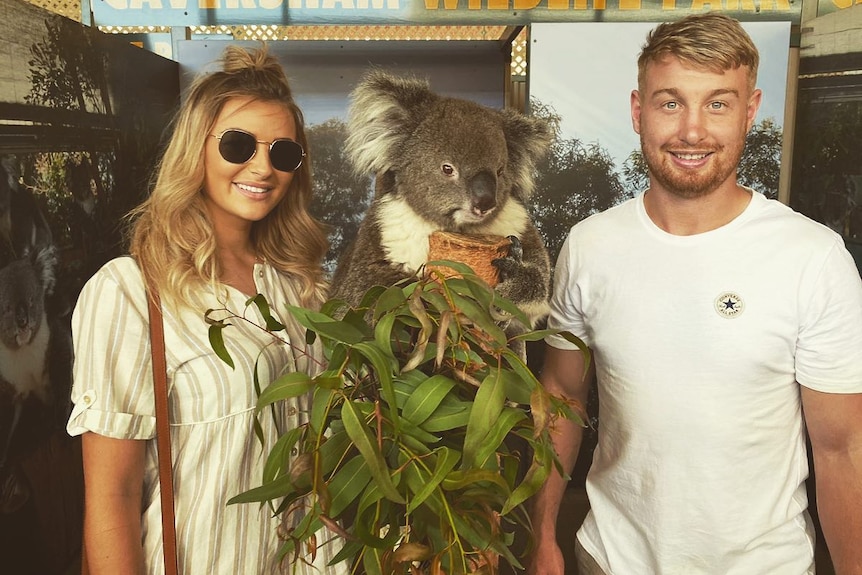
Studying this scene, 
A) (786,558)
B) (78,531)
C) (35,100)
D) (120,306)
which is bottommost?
(78,531)

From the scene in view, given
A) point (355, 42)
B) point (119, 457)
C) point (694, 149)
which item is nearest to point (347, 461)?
point (119, 457)

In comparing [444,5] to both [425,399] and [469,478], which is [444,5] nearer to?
[425,399]

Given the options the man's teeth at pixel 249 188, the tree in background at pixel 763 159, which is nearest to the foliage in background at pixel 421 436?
the man's teeth at pixel 249 188

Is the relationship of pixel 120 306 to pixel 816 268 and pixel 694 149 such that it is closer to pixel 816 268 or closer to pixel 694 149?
pixel 694 149

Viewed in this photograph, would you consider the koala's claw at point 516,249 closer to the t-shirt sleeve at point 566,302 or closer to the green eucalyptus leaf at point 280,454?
the t-shirt sleeve at point 566,302

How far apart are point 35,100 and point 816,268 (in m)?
1.78

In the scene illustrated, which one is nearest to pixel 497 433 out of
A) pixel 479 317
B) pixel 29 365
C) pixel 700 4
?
pixel 479 317

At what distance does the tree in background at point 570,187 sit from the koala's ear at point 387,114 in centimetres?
62

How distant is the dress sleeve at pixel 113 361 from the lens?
1.16m

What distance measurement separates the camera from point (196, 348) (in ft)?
4.07

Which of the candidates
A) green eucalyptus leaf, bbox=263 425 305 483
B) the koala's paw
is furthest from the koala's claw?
green eucalyptus leaf, bbox=263 425 305 483

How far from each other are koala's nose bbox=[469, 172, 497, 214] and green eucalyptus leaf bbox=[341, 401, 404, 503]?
822 mm

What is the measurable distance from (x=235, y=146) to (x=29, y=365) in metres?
0.82

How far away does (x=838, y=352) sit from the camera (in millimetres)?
1263
